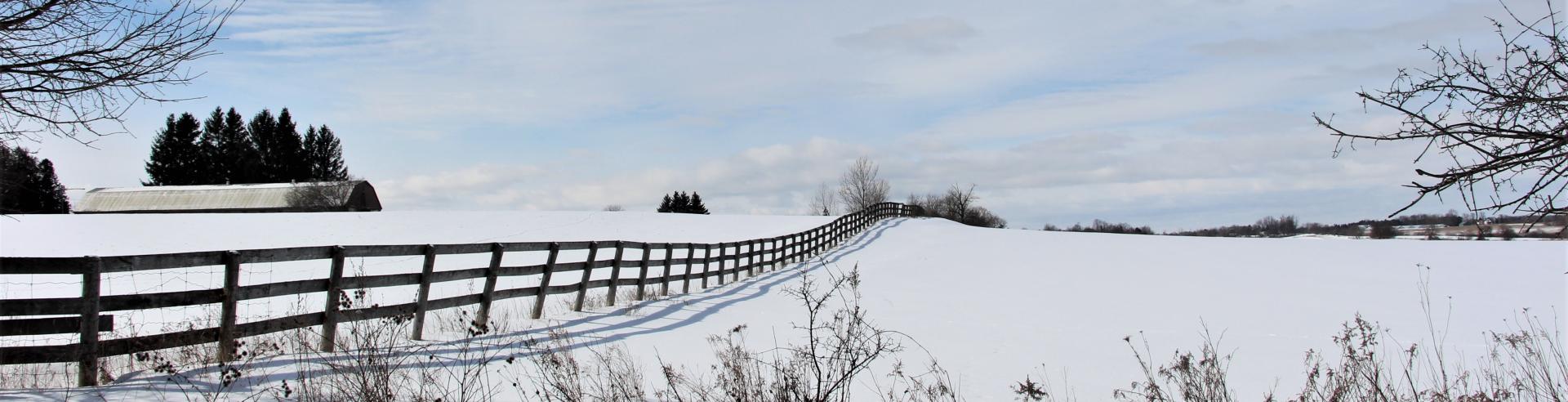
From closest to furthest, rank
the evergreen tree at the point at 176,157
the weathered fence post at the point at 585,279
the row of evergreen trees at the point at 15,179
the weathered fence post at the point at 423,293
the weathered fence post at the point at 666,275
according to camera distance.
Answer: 1. the row of evergreen trees at the point at 15,179
2. the weathered fence post at the point at 423,293
3. the weathered fence post at the point at 585,279
4. the weathered fence post at the point at 666,275
5. the evergreen tree at the point at 176,157

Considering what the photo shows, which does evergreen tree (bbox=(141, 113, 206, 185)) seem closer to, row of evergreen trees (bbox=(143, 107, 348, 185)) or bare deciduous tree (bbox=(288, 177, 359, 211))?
row of evergreen trees (bbox=(143, 107, 348, 185))

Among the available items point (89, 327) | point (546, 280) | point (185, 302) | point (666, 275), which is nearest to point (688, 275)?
point (666, 275)

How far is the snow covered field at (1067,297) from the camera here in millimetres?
10016

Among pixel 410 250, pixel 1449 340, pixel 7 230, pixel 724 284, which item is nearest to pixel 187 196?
pixel 7 230

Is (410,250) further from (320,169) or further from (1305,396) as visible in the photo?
(320,169)

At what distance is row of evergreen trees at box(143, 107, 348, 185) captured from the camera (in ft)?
259

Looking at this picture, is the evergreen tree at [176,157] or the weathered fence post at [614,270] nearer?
the weathered fence post at [614,270]

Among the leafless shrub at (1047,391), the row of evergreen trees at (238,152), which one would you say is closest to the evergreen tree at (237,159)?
the row of evergreen trees at (238,152)

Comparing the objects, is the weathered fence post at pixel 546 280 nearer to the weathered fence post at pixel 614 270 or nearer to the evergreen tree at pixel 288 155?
the weathered fence post at pixel 614 270

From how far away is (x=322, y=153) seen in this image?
88625 mm

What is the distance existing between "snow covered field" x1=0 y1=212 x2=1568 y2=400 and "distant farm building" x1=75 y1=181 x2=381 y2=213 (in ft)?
62.0

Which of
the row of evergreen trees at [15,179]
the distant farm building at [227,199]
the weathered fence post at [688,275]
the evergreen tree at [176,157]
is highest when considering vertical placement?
the evergreen tree at [176,157]

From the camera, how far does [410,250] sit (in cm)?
902

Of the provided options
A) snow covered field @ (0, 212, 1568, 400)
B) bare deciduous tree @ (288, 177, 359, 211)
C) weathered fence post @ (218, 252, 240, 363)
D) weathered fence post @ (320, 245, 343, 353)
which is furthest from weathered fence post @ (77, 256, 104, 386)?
bare deciduous tree @ (288, 177, 359, 211)
